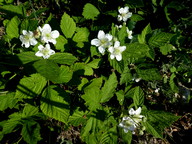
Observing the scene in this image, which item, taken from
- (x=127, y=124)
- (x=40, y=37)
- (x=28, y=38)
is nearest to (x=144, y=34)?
(x=127, y=124)

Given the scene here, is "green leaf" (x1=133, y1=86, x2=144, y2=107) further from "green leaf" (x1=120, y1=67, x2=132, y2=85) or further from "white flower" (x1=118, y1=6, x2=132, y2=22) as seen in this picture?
"white flower" (x1=118, y1=6, x2=132, y2=22)

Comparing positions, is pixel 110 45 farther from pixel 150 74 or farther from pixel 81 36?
pixel 150 74

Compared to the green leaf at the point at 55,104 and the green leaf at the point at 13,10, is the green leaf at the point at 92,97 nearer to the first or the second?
the green leaf at the point at 55,104

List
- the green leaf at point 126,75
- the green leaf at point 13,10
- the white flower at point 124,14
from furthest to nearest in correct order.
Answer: the white flower at point 124,14, the green leaf at point 126,75, the green leaf at point 13,10

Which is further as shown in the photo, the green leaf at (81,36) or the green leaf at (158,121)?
the green leaf at (81,36)

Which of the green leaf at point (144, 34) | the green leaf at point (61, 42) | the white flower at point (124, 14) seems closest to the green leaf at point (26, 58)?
the green leaf at point (61, 42)

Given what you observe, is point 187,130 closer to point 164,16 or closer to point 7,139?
point 164,16

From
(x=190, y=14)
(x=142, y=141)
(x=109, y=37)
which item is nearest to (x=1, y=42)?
(x=109, y=37)
